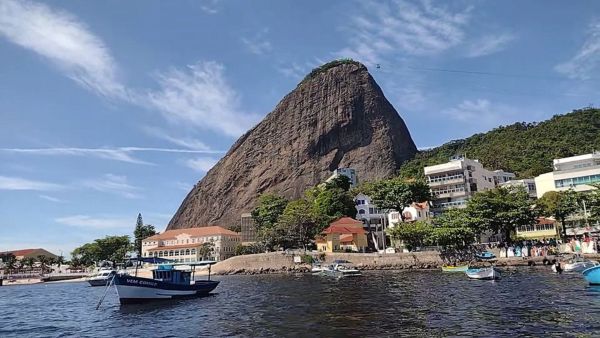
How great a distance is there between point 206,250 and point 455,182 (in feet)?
190

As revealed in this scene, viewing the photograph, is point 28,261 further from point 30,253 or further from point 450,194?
point 450,194

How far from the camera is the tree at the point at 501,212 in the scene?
62.5 metres

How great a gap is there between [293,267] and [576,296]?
2140 inches

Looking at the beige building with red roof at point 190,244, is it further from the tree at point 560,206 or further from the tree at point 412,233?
the tree at point 560,206

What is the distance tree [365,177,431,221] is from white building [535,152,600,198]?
20.4 m

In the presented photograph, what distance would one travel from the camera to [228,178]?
18662 centimetres

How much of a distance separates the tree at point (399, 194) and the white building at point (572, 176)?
20.4m

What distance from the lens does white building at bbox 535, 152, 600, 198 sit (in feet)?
240

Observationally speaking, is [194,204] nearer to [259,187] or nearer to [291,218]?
[259,187]

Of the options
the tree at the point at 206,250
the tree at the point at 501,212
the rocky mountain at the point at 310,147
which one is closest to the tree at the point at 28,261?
the tree at the point at 206,250

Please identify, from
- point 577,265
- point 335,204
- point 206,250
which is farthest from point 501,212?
point 206,250

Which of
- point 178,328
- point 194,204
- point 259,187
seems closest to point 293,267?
point 178,328

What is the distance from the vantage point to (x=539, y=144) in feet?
381

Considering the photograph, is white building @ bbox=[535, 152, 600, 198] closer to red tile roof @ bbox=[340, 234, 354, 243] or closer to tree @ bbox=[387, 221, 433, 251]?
tree @ bbox=[387, 221, 433, 251]
